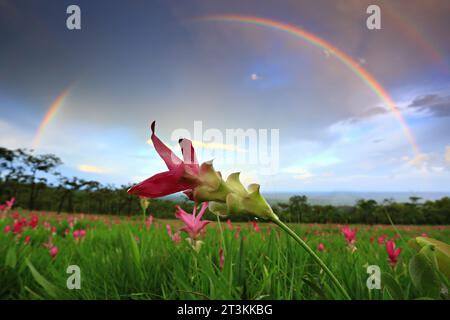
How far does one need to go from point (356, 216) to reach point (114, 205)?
9.53 metres

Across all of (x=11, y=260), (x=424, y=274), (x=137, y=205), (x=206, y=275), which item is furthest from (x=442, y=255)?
(x=137, y=205)

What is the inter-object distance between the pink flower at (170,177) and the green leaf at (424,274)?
17.4 inches

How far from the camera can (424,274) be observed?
0.52 meters

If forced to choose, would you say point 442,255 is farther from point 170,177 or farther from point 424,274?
point 170,177

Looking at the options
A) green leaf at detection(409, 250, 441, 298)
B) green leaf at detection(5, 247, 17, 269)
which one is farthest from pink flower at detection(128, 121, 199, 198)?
green leaf at detection(5, 247, 17, 269)

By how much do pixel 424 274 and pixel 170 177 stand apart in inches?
20.0

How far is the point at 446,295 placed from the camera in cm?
63

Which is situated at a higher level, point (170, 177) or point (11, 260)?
point (170, 177)

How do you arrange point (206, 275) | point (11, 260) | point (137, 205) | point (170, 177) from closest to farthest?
point (170, 177) < point (206, 275) < point (11, 260) < point (137, 205)

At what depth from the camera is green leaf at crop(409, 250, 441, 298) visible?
1.68 feet

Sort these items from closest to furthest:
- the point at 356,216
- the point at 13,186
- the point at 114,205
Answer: the point at 356,216 < the point at 114,205 < the point at 13,186

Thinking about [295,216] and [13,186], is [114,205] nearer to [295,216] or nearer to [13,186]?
[13,186]

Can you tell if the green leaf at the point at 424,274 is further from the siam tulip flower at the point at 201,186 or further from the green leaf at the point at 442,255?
the siam tulip flower at the point at 201,186
